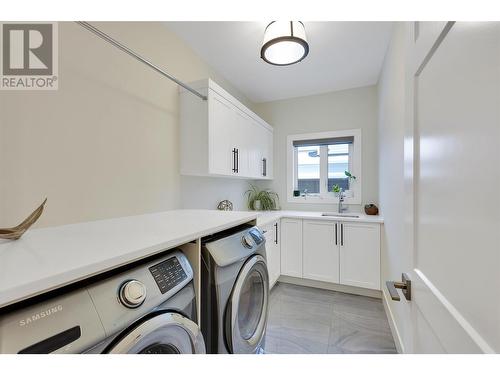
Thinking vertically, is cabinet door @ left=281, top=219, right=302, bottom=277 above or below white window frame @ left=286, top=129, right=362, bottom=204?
below

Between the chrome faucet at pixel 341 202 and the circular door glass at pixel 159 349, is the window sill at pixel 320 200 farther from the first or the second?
the circular door glass at pixel 159 349

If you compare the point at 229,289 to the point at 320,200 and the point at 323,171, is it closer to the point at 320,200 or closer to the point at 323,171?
the point at 320,200

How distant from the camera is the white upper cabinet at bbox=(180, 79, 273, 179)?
2.05m

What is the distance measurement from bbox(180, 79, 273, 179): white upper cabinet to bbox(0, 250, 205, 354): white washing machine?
1328 mm

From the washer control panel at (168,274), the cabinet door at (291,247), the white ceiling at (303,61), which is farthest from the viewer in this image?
the cabinet door at (291,247)

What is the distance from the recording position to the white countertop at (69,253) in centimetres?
49

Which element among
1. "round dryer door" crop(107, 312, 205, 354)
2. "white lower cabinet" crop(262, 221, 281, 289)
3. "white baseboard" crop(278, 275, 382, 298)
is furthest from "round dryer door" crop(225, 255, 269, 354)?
"white baseboard" crop(278, 275, 382, 298)

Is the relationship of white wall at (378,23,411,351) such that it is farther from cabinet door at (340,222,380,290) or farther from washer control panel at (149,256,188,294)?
washer control panel at (149,256,188,294)

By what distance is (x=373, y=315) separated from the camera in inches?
88.0

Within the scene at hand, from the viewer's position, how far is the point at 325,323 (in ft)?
6.85

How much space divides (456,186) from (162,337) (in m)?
0.90

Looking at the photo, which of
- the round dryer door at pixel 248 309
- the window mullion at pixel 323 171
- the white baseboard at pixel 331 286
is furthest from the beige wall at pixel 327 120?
the round dryer door at pixel 248 309

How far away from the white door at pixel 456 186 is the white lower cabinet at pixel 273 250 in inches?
70.0
